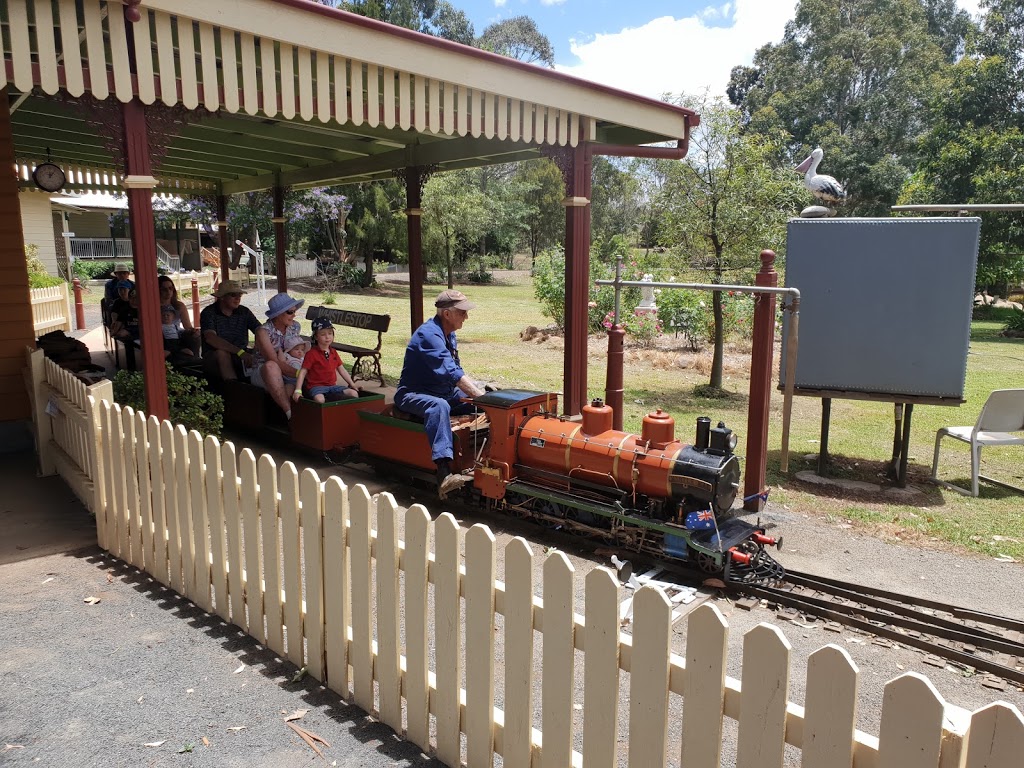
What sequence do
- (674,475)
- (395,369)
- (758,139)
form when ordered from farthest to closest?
(395,369)
(758,139)
(674,475)

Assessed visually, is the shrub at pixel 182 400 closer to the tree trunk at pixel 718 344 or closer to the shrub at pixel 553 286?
the tree trunk at pixel 718 344

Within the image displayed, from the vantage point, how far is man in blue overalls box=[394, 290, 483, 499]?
6.22 m

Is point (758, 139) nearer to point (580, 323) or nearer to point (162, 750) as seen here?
point (580, 323)

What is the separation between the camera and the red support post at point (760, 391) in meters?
6.47

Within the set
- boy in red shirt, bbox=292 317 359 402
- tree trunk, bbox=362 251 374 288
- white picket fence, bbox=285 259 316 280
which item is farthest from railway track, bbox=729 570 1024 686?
white picket fence, bbox=285 259 316 280

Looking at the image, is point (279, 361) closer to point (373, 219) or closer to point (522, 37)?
point (373, 219)

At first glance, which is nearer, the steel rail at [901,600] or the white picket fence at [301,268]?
the steel rail at [901,600]

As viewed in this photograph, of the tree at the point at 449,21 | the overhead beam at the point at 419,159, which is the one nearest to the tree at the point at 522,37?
the tree at the point at 449,21

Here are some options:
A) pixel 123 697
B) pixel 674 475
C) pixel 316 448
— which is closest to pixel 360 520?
pixel 123 697

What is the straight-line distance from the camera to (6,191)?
7410 mm

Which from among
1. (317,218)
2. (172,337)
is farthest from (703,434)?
(317,218)

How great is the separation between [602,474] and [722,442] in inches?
37.1

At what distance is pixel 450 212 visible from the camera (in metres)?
29.9

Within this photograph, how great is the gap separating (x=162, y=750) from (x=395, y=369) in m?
11.1
